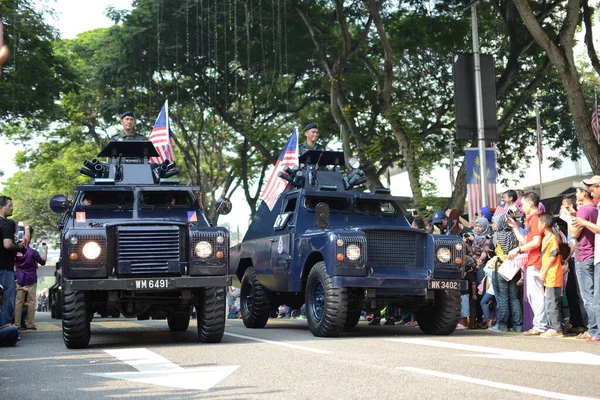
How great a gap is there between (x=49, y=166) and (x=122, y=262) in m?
41.3

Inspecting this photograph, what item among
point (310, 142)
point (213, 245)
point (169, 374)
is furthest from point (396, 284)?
point (169, 374)

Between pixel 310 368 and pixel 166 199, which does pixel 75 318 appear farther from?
pixel 310 368

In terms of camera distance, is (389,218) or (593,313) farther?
(389,218)

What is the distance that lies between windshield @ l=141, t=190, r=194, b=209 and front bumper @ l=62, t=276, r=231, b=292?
81.2 inches

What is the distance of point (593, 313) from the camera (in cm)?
1278

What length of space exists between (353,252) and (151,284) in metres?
2.64

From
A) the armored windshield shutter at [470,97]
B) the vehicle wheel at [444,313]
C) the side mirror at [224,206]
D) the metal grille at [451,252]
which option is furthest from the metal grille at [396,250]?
the armored windshield shutter at [470,97]

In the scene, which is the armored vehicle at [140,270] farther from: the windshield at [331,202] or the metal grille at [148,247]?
the windshield at [331,202]

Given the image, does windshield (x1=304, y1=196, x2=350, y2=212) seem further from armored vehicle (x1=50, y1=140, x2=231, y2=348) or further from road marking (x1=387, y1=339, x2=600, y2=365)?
road marking (x1=387, y1=339, x2=600, y2=365)

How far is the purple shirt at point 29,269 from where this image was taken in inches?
771

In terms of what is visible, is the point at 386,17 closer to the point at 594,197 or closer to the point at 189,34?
the point at 189,34

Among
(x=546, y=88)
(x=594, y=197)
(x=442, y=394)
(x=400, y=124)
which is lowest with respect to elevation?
(x=442, y=394)

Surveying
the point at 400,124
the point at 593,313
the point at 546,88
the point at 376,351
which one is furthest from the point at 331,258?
the point at 546,88

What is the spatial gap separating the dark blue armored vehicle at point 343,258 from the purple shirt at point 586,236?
1.53m
